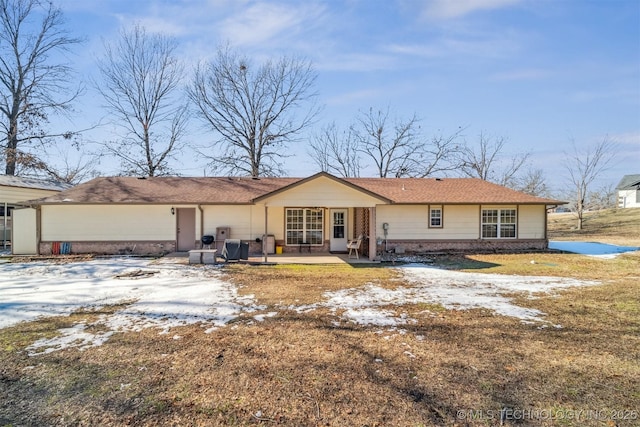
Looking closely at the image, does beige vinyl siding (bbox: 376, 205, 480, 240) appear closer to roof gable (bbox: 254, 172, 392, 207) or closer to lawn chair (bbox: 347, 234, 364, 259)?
lawn chair (bbox: 347, 234, 364, 259)

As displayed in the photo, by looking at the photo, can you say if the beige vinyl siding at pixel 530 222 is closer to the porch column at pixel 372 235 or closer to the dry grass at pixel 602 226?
the porch column at pixel 372 235

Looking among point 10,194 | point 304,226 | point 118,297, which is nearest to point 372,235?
point 304,226

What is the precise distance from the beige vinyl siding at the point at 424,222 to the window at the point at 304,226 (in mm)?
2711

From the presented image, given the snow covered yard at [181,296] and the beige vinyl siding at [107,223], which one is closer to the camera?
the snow covered yard at [181,296]

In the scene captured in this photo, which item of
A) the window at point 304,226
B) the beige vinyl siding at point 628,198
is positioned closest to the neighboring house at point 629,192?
the beige vinyl siding at point 628,198

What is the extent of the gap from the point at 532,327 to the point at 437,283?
352cm

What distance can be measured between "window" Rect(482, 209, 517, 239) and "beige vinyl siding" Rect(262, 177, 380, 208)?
681 centimetres

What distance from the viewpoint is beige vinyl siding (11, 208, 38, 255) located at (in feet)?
46.9

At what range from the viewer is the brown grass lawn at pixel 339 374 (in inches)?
122

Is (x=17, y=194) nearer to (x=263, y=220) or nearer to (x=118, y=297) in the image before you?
Result: (x=263, y=220)

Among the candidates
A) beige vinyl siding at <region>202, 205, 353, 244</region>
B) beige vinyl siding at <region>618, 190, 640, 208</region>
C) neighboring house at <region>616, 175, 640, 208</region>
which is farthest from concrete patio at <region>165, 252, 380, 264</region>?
beige vinyl siding at <region>618, 190, 640, 208</region>

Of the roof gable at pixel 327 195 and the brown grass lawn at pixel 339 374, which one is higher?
the roof gable at pixel 327 195

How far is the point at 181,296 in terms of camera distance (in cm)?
730

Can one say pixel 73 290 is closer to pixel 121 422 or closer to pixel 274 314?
pixel 274 314
